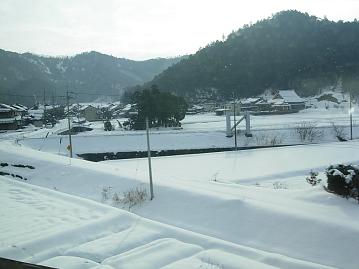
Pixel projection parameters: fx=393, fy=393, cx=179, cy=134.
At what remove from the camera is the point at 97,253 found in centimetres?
655

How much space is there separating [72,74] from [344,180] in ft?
563

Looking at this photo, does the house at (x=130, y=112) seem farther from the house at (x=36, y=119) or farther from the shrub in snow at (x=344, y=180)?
the shrub in snow at (x=344, y=180)

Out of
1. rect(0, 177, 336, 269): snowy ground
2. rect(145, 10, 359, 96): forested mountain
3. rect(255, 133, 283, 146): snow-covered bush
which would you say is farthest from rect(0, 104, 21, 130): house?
rect(145, 10, 359, 96): forested mountain

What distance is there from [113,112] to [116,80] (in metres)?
81.6

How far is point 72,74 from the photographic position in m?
170

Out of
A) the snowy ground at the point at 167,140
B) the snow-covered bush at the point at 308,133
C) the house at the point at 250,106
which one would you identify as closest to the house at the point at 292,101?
the house at the point at 250,106

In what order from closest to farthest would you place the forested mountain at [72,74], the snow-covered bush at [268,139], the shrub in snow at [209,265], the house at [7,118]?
1. the shrub in snow at [209,265]
2. the snow-covered bush at [268,139]
3. the house at [7,118]
4. the forested mountain at [72,74]

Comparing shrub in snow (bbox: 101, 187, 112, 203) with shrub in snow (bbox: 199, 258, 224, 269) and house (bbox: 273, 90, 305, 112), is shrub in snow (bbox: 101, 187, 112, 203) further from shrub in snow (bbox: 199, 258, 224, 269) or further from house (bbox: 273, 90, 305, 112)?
house (bbox: 273, 90, 305, 112)

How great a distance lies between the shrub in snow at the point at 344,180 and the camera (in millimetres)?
8336

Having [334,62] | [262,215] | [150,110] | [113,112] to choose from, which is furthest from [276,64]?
[262,215]

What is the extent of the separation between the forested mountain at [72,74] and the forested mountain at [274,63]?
45938 millimetres

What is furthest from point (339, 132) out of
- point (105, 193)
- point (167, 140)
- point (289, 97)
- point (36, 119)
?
point (36, 119)

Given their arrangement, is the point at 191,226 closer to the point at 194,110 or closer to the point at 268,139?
the point at 268,139

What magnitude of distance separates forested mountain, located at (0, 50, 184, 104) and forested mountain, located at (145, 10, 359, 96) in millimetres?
45938
